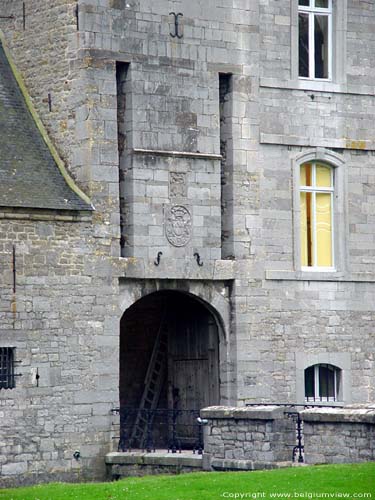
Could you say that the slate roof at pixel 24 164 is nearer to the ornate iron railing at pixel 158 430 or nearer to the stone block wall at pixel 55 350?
the stone block wall at pixel 55 350

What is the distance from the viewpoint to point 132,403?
34312mm

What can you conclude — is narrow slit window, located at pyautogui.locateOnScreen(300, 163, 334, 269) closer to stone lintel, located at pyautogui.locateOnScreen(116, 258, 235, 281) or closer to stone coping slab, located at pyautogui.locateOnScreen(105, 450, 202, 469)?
stone lintel, located at pyautogui.locateOnScreen(116, 258, 235, 281)

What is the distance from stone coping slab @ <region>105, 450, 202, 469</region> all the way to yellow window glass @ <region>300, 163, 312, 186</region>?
20.6ft

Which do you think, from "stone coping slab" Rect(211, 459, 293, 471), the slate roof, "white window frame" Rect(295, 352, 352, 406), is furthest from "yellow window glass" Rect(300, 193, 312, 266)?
"stone coping slab" Rect(211, 459, 293, 471)

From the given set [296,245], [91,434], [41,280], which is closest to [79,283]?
[41,280]

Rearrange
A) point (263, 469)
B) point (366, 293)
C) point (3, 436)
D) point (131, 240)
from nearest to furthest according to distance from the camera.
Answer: point (263, 469)
point (3, 436)
point (131, 240)
point (366, 293)

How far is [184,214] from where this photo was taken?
3186 cm

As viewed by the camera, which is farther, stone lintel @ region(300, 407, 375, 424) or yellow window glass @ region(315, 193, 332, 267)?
yellow window glass @ region(315, 193, 332, 267)

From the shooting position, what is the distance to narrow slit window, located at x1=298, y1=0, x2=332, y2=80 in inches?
1331

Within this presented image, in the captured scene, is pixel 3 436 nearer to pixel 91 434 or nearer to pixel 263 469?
pixel 91 434

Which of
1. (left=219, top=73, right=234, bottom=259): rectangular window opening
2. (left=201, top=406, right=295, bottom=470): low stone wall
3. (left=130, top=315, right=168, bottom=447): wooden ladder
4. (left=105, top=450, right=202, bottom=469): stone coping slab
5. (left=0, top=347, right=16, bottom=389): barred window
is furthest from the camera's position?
(left=130, top=315, right=168, bottom=447): wooden ladder

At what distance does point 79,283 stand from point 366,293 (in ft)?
21.6

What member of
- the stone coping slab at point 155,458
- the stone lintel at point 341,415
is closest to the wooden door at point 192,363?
the stone coping slab at point 155,458

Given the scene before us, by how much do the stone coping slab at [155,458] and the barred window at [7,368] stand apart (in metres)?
2.34
